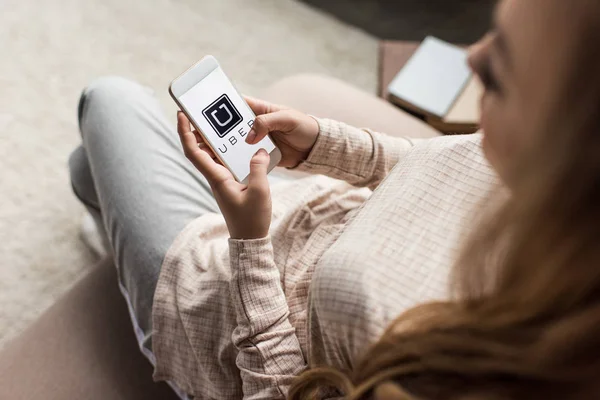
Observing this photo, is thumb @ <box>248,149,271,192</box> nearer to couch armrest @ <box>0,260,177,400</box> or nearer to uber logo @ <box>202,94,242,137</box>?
uber logo @ <box>202,94,242,137</box>

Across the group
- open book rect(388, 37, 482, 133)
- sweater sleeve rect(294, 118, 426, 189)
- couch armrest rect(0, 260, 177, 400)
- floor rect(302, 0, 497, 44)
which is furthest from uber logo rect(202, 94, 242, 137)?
floor rect(302, 0, 497, 44)

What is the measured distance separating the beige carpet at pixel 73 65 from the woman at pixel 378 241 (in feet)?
1.01

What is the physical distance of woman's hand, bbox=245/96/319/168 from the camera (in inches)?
28.7

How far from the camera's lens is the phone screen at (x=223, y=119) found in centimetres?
72

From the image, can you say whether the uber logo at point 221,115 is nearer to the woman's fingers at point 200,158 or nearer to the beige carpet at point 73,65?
the woman's fingers at point 200,158

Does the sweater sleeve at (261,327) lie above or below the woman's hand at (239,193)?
below

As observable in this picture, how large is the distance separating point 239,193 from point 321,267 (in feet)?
0.52

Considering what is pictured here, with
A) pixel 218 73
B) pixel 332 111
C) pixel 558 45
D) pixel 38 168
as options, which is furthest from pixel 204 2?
pixel 558 45

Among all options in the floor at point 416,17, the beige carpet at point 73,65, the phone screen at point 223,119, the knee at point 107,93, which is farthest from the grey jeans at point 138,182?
the floor at point 416,17

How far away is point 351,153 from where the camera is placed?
0.77 metres

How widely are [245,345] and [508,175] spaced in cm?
37

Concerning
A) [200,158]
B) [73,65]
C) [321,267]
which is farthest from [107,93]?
[73,65]

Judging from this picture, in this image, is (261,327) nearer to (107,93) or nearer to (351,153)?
(351,153)

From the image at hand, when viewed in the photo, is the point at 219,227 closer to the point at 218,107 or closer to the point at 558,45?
the point at 218,107
